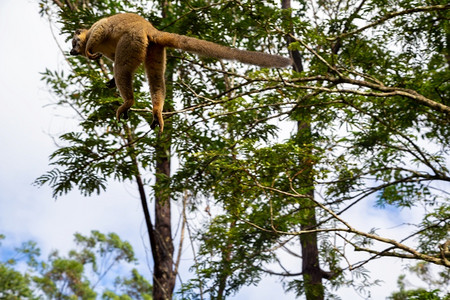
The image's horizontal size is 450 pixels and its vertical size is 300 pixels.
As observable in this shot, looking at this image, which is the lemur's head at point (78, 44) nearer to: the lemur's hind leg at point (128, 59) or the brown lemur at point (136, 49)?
the brown lemur at point (136, 49)

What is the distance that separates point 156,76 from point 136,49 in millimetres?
530

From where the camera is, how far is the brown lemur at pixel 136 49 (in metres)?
4.77

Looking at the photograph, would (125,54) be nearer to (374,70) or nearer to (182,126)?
(182,126)

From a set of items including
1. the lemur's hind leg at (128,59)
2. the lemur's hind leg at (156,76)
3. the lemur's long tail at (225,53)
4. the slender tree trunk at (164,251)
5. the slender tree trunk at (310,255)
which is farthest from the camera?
the slender tree trunk at (164,251)

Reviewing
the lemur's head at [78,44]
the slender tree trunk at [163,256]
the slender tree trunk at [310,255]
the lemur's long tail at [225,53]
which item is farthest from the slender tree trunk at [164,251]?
the lemur's long tail at [225,53]

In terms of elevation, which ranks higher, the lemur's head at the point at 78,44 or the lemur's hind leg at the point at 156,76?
the lemur's head at the point at 78,44

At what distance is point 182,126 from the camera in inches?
288

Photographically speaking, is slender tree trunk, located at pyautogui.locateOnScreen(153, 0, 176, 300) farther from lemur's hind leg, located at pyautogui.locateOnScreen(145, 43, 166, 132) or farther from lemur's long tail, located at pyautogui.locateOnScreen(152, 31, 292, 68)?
lemur's long tail, located at pyautogui.locateOnScreen(152, 31, 292, 68)

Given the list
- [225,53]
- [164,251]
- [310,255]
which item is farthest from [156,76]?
[310,255]

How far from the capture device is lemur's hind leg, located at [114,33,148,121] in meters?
5.08

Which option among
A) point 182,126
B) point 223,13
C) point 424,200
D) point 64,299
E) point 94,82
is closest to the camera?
point 94,82

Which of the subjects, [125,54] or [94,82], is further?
[94,82]

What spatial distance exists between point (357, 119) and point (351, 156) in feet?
4.65

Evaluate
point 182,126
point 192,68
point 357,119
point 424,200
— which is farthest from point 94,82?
point 424,200
